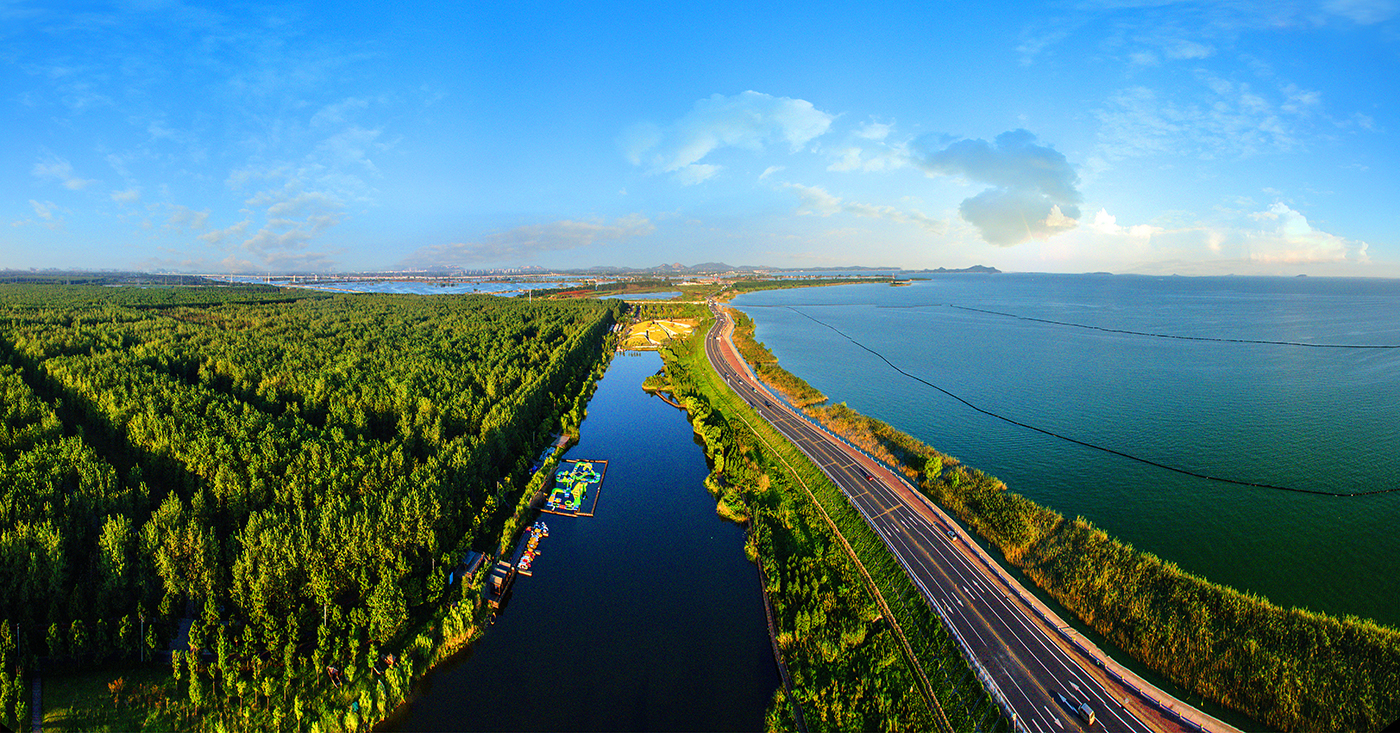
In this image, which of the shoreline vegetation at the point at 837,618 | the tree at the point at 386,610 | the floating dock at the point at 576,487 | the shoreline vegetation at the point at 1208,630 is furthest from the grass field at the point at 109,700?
the shoreline vegetation at the point at 1208,630

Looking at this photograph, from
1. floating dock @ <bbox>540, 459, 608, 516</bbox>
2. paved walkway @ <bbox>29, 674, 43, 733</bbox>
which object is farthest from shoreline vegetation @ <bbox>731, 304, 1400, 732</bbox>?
paved walkway @ <bbox>29, 674, 43, 733</bbox>

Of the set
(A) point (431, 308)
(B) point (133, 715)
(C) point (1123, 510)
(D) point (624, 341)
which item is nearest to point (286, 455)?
(B) point (133, 715)

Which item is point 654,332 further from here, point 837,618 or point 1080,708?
point 1080,708

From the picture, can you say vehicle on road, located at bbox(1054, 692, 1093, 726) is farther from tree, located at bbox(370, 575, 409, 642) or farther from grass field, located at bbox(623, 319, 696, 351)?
grass field, located at bbox(623, 319, 696, 351)

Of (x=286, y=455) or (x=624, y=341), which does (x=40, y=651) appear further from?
(x=624, y=341)

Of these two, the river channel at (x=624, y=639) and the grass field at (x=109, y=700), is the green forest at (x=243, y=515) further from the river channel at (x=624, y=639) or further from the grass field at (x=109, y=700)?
the river channel at (x=624, y=639)
